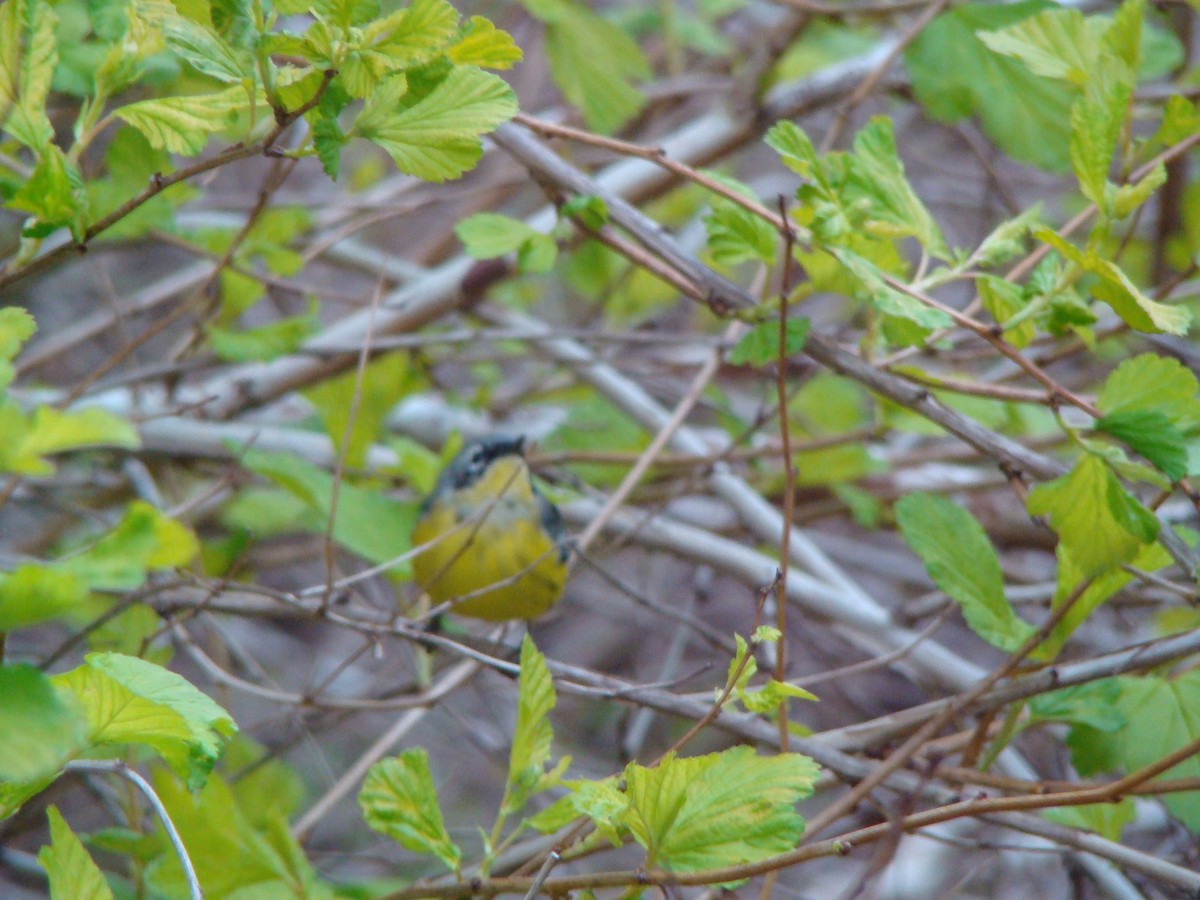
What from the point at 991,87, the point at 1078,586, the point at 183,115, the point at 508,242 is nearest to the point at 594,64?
the point at 991,87

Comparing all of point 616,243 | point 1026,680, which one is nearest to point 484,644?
point 616,243

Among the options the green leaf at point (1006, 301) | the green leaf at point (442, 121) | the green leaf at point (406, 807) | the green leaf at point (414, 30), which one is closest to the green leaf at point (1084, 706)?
the green leaf at point (1006, 301)

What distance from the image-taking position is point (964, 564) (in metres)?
1.70

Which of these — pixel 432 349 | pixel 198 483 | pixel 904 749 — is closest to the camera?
pixel 904 749

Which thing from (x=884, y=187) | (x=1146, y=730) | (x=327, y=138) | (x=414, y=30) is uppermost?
(x=414, y=30)

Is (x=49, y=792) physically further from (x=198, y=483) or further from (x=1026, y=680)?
(x=1026, y=680)

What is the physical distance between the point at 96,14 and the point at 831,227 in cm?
100

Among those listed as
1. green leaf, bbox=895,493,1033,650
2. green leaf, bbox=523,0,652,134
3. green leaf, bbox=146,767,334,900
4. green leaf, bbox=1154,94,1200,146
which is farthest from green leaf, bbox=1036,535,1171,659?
green leaf, bbox=523,0,652,134

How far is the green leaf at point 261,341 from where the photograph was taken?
2256 mm

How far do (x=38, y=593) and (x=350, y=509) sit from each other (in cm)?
148

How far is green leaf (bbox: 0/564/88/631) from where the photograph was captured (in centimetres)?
81

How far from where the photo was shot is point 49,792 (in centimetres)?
205

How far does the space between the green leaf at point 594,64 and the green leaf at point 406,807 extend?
1695 millimetres

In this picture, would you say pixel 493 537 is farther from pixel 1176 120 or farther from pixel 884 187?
pixel 1176 120
